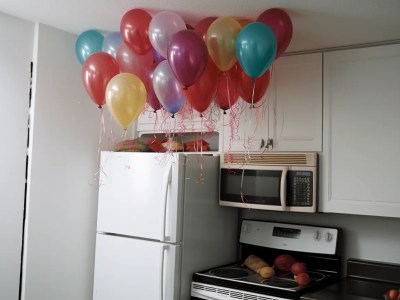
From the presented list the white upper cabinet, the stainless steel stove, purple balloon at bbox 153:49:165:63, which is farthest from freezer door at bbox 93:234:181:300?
purple balloon at bbox 153:49:165:63

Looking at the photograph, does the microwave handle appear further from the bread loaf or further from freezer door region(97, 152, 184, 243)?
freezer door region(97, 152, 184, 243)

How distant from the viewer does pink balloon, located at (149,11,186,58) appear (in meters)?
2.12

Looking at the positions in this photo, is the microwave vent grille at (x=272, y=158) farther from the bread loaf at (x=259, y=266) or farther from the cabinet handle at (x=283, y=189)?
the bread loaf at (x=259, y=266)

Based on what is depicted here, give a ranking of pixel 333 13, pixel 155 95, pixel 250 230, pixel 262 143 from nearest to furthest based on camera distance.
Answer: pixel 333 13 < pixel 155 95 < pixel 262 143 < pixel 250 230

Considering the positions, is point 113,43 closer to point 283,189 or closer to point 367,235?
point 283,189

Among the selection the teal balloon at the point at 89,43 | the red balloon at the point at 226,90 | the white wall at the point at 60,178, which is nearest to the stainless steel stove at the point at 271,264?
the white wall at the point at 60,178

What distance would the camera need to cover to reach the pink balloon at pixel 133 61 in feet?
7.72

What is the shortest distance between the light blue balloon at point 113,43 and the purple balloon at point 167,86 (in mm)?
401

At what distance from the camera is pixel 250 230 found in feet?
10.1

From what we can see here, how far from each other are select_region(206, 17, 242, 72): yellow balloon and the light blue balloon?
0.62m

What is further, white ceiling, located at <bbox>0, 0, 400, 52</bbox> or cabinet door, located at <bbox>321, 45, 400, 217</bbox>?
cabinet door, located at <bbox>321, 45, 400, 217</bbox>

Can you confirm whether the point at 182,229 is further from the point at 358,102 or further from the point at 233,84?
the point at 358,102

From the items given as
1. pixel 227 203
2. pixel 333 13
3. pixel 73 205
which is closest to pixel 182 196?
pixel 227 203

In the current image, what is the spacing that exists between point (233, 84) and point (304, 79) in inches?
23.5
